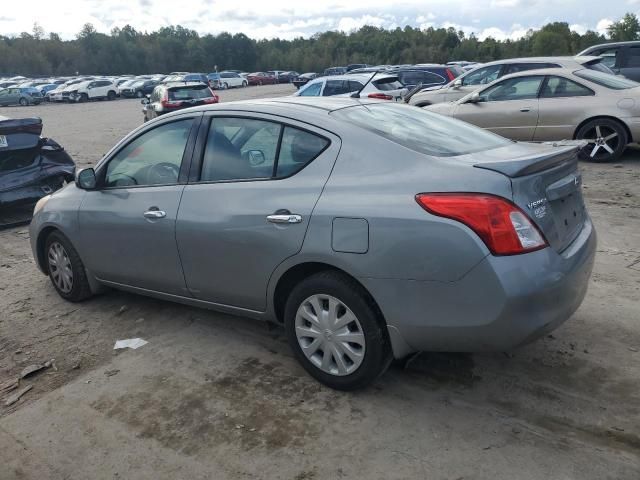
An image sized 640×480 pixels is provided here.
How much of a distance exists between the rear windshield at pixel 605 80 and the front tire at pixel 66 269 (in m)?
8.31

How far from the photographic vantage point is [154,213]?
4082 millimetres

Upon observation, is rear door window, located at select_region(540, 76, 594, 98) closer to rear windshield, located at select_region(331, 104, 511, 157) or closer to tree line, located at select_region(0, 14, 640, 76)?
rear windshield, located at select_region(331, 104, 511, 157)

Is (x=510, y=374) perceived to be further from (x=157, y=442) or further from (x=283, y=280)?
(x=157, y=442)

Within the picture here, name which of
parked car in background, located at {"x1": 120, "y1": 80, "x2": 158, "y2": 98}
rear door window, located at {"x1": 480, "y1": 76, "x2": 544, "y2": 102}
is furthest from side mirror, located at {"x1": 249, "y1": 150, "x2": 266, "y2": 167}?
parked car in background, located at {"x1": 120, "y1": 80, "x2": 158, "y2": 98}

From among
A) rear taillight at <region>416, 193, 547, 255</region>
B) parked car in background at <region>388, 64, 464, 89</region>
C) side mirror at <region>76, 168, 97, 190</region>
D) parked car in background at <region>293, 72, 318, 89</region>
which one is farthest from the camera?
parked car in background at <region>293, 72, 318, 89</region>

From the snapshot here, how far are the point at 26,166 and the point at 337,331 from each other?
6342 millimetres

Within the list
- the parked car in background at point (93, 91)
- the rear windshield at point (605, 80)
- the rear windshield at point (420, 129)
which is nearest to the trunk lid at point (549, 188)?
the rear windshield at point (420, 129)

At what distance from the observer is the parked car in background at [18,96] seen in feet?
131

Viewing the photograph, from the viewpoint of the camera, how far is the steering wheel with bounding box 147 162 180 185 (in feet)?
13.5

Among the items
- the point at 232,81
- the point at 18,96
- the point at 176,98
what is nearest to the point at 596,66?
the point at 176,98

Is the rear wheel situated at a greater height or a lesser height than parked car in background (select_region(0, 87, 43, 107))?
greater

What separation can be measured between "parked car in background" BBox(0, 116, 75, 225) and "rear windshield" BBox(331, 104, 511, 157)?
5704 millimetres

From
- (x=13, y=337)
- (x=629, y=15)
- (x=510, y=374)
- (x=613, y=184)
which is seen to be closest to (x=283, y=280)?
(x=510, y=374)

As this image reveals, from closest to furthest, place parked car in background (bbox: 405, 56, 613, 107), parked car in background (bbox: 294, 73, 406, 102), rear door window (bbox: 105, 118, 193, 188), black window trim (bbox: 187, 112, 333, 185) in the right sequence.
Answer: black window trim (bbox: 187, 112, 333, 185) → rear door window (bbox: 105, 118, 193, 188) → parked car in background (bbox: 405, 56, 613, 107) → parked car in background (bbox: 294, 73, 406, 102)
